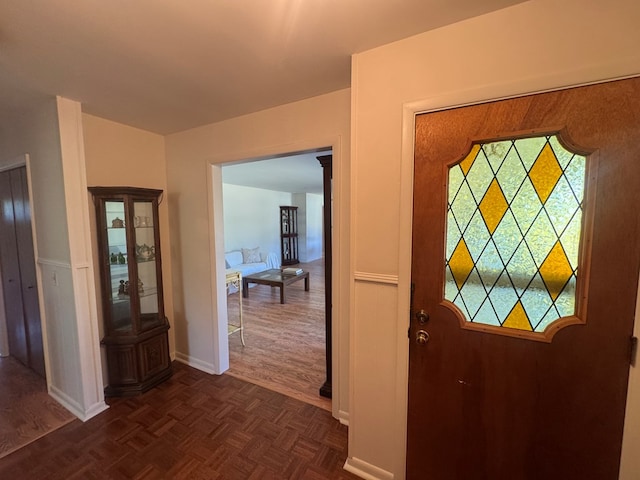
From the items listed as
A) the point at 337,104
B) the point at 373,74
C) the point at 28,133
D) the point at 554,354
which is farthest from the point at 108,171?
the point at 554,354

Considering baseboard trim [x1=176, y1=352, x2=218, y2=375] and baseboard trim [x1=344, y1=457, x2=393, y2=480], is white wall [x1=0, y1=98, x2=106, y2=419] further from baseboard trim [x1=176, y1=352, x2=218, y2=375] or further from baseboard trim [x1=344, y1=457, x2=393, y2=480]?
baseboard trim [x1=344, y1=457, x2=393, y2=480]

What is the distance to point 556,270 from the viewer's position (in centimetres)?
111

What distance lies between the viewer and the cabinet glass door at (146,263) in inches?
92.4

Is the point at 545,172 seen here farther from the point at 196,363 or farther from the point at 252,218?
the point at 252,218

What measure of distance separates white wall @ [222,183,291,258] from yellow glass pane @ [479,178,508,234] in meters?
5.28

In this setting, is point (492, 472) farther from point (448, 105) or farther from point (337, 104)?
point (337, 104)

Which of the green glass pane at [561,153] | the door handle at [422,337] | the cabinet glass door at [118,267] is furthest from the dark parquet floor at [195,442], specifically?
the green glass pane at [561,153]

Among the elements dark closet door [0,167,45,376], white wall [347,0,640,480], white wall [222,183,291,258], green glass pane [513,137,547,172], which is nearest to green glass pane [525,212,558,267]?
green glass pane [513,137,547,172]

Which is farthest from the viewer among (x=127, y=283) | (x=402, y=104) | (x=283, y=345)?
(x=283, y=345)

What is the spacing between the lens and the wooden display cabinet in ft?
7.23

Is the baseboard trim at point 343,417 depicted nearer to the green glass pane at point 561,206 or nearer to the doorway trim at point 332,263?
the doorway trim at point 332,263

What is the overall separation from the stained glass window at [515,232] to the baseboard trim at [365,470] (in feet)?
3.42

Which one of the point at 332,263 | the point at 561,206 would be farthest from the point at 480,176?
the point at 332,263

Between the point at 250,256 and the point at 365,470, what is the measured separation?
5429mm
